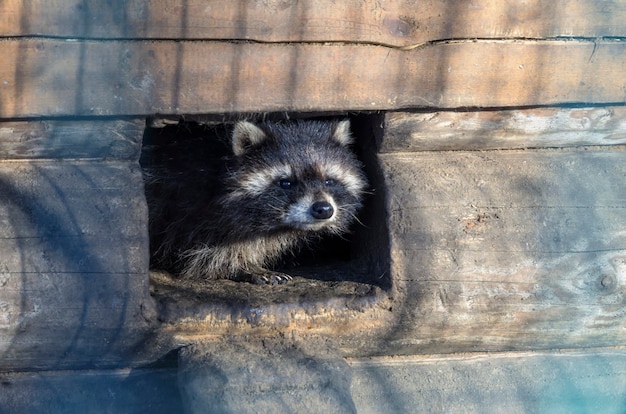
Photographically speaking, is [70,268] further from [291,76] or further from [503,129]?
[503,129]

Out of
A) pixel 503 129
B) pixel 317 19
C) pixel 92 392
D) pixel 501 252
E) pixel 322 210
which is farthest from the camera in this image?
pixel 322 210

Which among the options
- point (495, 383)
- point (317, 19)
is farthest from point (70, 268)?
point (495, 383)

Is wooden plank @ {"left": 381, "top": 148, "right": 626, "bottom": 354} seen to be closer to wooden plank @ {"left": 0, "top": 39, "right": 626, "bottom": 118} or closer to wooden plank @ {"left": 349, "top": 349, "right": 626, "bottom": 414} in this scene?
wooden plank @ {"left": 349, "top": 349, "right": 626, "bottom": 414}

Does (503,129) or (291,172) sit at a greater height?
(503,129)

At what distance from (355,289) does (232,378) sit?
2.43 feet

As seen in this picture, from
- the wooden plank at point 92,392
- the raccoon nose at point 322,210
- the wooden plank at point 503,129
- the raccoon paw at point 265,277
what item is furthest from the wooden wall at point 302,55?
the wooden plank at point 92,392

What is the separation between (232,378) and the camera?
2836mm

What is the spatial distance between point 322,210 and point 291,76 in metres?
0.76

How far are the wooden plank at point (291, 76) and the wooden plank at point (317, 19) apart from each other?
5cm

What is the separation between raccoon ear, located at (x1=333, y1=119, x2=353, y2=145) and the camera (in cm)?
377

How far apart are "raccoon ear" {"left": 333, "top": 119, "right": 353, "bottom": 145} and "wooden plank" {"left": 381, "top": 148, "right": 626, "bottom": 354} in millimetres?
439

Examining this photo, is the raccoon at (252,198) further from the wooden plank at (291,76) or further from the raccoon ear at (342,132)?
the wooden plank at (291,76)

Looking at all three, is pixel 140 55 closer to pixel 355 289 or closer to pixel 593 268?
pixel 355 289

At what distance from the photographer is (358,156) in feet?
12.8
